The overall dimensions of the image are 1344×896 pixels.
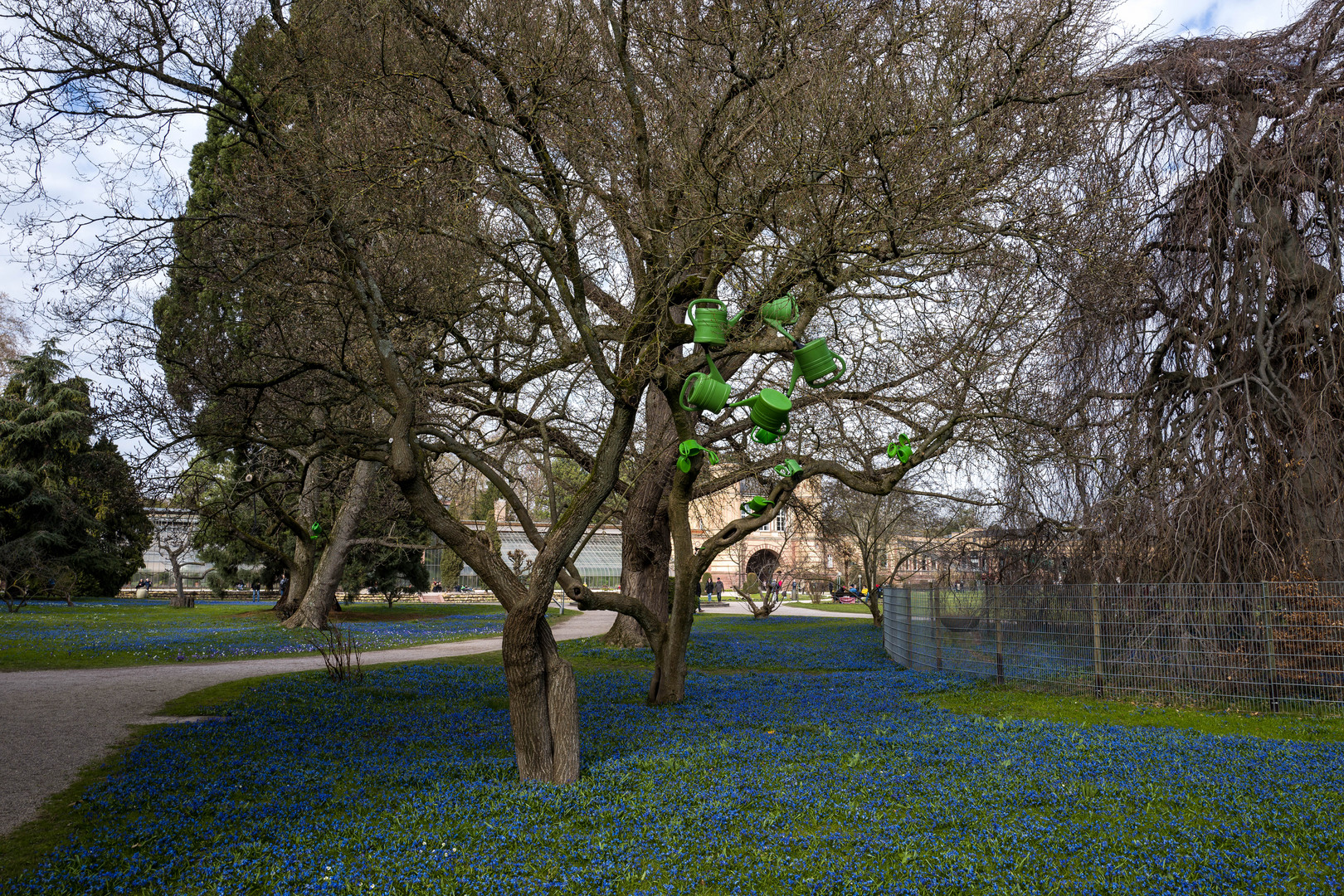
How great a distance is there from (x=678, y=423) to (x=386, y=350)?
2.77 m

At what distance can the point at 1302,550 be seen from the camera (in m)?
10.8

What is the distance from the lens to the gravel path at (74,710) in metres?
7.26

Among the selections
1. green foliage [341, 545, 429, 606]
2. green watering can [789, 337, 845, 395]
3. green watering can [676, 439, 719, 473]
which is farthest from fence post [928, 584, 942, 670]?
green foliage [341, 545, 429, 606]

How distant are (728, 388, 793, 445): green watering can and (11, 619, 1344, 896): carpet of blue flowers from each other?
A: 2937 millimetres

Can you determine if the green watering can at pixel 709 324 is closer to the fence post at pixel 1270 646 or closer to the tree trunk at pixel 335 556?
the fence post at pixel 1270 646

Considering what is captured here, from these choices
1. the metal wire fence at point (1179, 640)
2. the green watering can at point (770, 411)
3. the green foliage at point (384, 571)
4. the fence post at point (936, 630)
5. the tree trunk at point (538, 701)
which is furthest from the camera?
the green foliage at point (384, 571)

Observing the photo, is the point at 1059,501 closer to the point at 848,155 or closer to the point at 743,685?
the point at 743,685

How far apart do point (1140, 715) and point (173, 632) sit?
76.3ft

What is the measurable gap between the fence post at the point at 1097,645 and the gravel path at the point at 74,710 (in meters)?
12.6

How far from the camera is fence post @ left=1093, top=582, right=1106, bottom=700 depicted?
1241 centimetres

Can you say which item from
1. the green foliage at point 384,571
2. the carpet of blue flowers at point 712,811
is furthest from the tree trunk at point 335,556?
the carpet of blue flowers at point 712,811

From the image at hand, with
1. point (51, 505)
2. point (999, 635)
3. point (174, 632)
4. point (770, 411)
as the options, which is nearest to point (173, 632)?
point (174, 632)

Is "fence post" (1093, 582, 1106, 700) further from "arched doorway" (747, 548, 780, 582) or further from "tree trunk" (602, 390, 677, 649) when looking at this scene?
"arched doorway" (747, 548, 780, 582)

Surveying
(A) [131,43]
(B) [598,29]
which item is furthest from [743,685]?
(A) [131,43]
